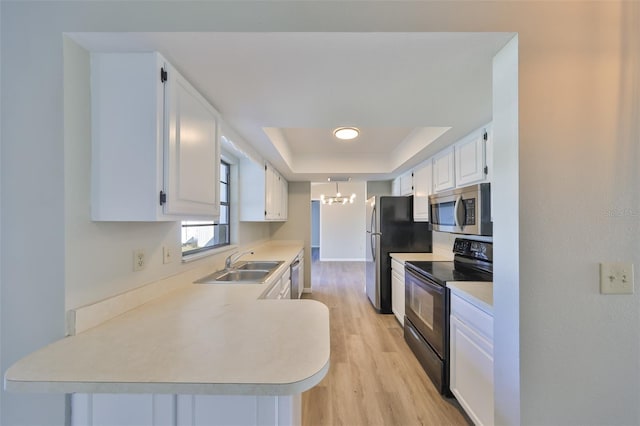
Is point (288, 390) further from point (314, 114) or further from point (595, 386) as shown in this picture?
point (314, 114)

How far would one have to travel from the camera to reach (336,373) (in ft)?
6.88

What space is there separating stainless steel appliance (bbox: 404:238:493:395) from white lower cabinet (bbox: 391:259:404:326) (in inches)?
12.8

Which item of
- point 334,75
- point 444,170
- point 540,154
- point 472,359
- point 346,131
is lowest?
point 472,359

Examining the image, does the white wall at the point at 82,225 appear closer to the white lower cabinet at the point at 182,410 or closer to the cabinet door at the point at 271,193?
the white lower cabinet at the point at 182,410

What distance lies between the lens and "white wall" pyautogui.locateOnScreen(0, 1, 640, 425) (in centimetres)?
94

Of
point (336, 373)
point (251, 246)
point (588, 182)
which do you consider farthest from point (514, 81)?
point (251, 246)

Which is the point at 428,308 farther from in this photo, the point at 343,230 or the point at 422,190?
the point at 343,230

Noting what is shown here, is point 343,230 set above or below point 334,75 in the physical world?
below

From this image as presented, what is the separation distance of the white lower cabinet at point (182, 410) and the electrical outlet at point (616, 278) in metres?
1.30

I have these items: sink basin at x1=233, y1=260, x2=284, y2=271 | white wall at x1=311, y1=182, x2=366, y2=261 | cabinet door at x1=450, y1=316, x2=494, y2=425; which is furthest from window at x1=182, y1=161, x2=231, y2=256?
white wall at x1=311, y1=182, x2=366, y2=261

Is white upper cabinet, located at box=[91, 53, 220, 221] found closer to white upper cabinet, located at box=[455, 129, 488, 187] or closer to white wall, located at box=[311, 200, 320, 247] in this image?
white upper cabinet, located at box=[455, 129, 488, 187]

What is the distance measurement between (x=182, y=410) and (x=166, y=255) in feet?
3.14

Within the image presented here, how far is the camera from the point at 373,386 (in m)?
1.93

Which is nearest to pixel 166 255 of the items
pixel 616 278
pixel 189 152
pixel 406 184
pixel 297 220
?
pixel 189 152
